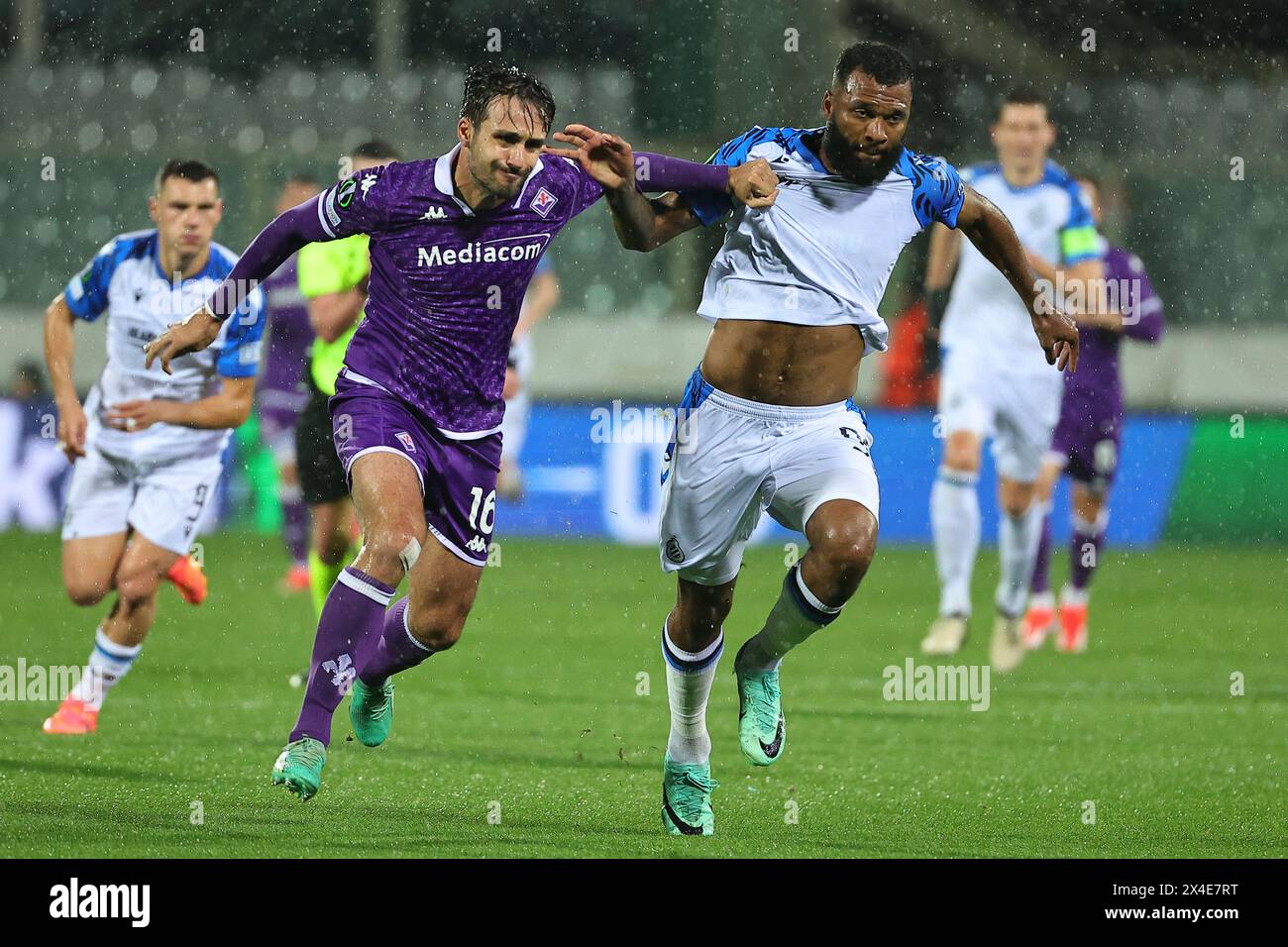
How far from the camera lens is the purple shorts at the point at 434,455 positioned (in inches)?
228

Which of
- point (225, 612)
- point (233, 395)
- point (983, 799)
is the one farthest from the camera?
point (225, 612)

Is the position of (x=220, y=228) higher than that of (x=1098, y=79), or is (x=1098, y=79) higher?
(x=1098, y=79)

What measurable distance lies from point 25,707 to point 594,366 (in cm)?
1015

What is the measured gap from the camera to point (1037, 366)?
34.1 ft

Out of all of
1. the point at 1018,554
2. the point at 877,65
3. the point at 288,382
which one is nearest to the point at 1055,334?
the point at 877,65

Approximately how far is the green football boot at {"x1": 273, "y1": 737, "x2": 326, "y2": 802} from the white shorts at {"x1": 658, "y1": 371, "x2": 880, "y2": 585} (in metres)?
1.29

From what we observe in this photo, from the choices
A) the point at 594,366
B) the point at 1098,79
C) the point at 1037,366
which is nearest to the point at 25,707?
the point at 1037,366

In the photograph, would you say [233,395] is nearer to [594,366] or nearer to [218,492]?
[218,492]

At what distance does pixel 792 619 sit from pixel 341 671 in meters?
1.30

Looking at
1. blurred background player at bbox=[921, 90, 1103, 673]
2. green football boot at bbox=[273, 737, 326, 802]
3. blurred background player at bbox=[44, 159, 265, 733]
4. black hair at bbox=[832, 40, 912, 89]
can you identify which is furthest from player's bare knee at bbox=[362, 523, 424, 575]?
blurred background player at bbox=[921, 90, 1103, 673]

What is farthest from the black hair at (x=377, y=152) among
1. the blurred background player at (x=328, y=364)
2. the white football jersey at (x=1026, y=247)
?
the white football jersey at (x=1026, y=247)

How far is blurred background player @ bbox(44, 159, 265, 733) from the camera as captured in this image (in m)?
7.53

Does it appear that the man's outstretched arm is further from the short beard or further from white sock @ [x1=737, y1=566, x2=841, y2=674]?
white sock @ [x1=737, y1=566, x2=841, y2=674]

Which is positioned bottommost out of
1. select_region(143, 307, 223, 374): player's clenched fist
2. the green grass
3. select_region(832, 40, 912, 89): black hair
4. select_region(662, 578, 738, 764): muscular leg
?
the green grass
